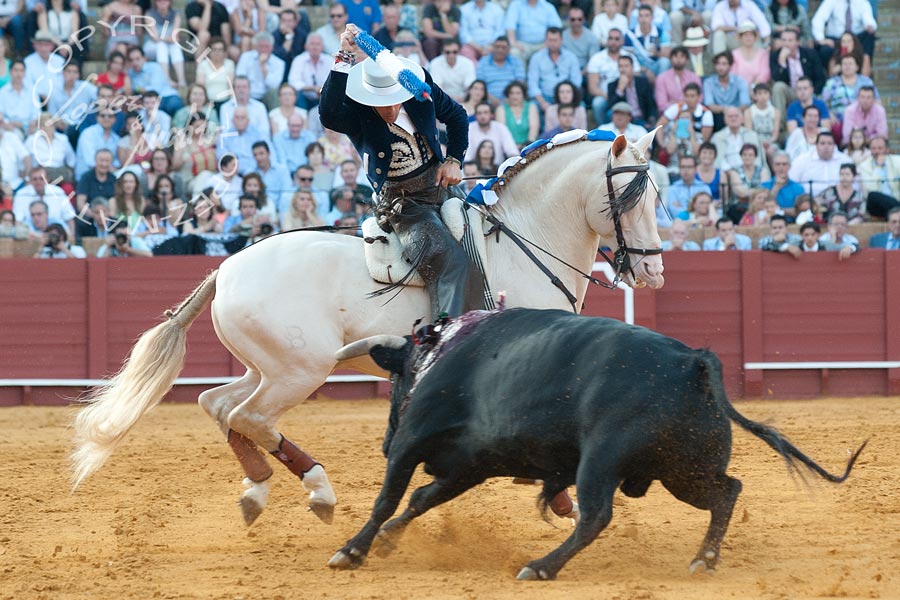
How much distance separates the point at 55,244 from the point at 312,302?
6207 millimetres

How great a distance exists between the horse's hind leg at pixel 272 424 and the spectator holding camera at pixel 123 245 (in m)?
5.88

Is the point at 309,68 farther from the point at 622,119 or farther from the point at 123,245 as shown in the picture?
the point at 622,119

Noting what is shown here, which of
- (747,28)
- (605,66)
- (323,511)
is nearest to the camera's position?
(323,511)

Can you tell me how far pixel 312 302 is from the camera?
5.22 meters

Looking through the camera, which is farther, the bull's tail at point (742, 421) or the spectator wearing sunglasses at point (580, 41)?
the spectator wearing sunglasses at point (580, 41)

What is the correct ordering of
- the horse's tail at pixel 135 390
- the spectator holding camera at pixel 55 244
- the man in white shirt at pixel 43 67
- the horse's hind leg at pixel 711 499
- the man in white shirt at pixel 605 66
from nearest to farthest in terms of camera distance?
the horse's hind leg at pixel 711 499 < the horse's tail at pixel 135 390 < the spectator holding camera at pixel 55 244 < the man in white shirt at pixel 43 67 < the man in white shirt at pixel 605 66

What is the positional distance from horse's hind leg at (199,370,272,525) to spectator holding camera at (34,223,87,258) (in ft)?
19.0

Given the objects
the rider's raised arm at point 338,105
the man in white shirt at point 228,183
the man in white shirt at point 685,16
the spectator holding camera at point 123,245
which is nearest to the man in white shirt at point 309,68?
the man in white shirt at point 228,183

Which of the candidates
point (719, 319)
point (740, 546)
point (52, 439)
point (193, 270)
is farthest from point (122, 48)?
point (740, 546)

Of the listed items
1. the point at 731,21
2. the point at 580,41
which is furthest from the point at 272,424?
the point at 731,21

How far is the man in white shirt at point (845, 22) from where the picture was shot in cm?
1321

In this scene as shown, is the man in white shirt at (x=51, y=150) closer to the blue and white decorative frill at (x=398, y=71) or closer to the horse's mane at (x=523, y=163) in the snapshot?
the blue and white decorative frill at (x=398, y=71)

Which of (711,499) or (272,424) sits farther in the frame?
(272,424)

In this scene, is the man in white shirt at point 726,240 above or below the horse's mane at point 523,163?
below
